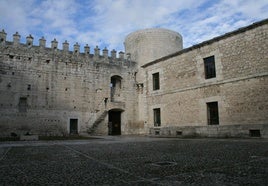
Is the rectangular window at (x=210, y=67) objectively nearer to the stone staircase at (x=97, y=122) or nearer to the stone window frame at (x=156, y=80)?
the stone window frame at (x=156, y=80)

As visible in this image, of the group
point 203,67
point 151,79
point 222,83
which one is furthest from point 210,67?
point 151,79

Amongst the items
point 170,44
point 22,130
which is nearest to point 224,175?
point 22,130

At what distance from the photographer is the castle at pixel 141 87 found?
33.3 ft

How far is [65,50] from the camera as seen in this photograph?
1711 cm

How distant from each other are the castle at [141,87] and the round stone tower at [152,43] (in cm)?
9

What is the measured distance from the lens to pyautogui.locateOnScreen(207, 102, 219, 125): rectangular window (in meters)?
11.3

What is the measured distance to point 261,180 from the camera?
2.22m

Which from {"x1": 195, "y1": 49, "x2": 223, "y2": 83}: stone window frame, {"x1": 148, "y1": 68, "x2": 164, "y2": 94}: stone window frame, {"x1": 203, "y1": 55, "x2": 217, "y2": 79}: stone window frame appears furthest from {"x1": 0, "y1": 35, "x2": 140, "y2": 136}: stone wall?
{"x1": 203, "y1": 55, "x2": 217, "y2": 79}: stone window frame

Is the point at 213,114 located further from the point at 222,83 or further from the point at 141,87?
the point at 141,87

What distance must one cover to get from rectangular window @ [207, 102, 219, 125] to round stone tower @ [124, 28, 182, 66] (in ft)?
28.7

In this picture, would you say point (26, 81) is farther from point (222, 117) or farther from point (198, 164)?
point (198, 164)

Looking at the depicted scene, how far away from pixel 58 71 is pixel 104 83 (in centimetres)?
Result: 379

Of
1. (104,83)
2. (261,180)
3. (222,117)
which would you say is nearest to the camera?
(261,180)

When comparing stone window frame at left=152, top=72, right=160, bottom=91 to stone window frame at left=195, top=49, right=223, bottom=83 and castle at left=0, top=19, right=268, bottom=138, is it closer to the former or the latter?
castle at left=0, top=19, right=268, bottom=138
